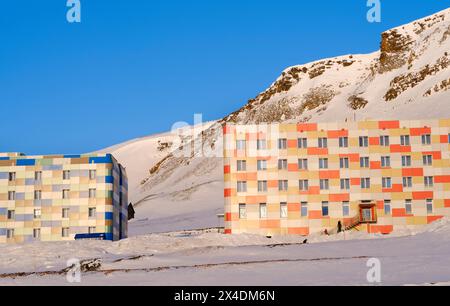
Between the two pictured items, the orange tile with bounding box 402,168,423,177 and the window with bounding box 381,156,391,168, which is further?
the window with bounding box 381,156,391,168

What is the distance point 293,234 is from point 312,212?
10.9ft

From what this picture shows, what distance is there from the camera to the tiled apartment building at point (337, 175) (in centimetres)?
7862

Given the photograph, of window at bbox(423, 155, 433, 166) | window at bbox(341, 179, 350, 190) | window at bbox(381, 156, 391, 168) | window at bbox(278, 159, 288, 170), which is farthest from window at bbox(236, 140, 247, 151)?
window at bbox(423, 155, 433, 166)

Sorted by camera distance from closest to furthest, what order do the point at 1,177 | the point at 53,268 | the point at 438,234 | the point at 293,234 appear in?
the point at 53,268
the point at 438,234
the point at 293,234
the point at 1,177

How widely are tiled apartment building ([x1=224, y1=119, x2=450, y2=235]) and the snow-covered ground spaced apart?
1966 centimetres

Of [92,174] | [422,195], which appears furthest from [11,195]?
[422,195]

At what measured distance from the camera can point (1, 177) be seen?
93562 millimetres

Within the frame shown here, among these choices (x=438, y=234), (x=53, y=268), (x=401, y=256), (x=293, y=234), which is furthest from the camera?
(x=293, y=234)

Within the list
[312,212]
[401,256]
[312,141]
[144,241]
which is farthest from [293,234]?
[401,256]

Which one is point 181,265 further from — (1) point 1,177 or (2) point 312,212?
(1) point 1,177

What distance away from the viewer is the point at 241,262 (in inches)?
1638

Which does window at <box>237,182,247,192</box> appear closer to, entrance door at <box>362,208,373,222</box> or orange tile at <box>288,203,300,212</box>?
orange tile at <box>288,203,300,212</box>

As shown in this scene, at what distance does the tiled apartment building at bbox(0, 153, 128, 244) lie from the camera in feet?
298

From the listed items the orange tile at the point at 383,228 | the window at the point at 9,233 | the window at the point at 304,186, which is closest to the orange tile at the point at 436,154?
the orange tile at the point at 383,228
